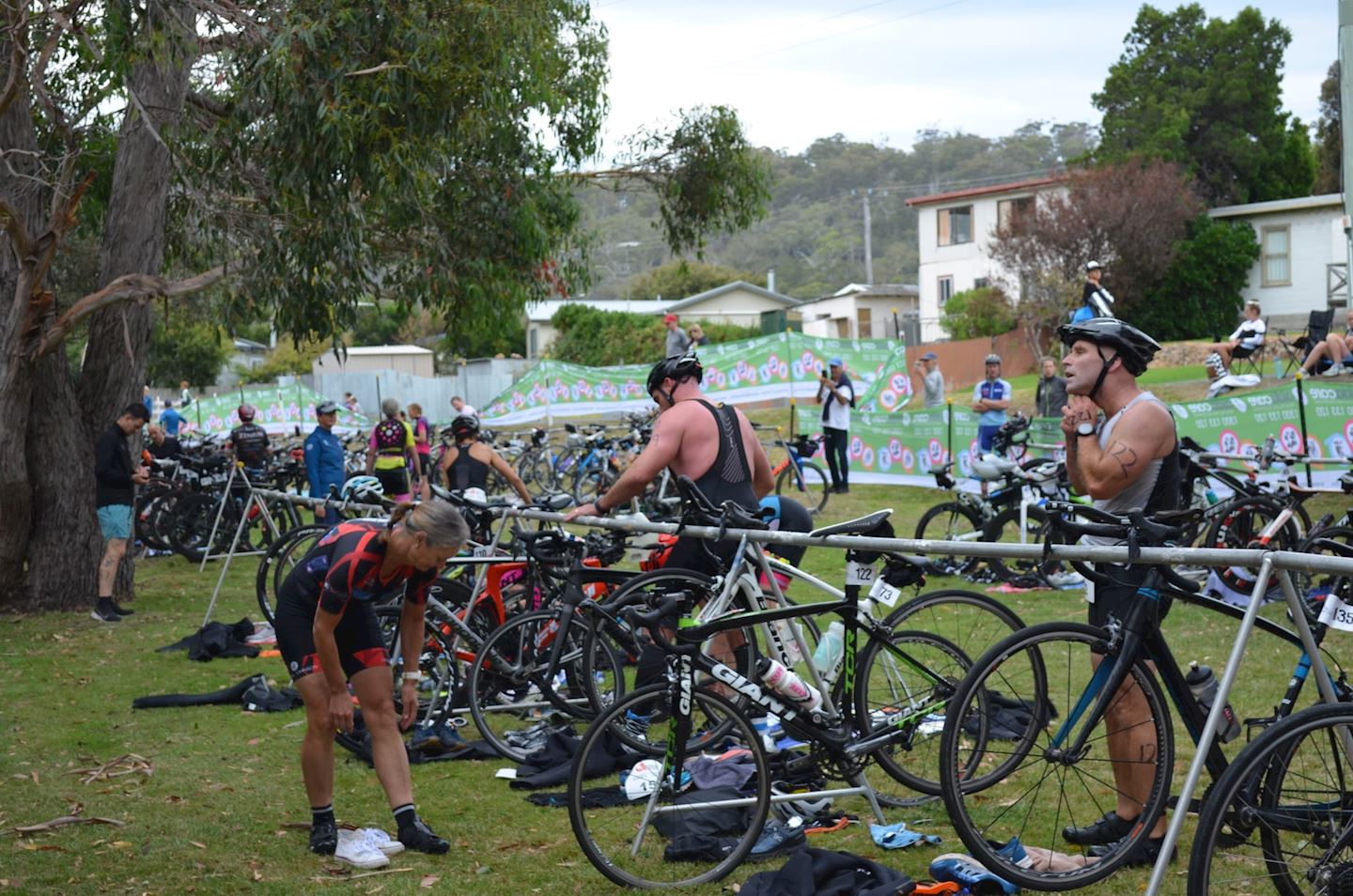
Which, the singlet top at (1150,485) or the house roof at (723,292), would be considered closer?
the singlet top at (1150,485)

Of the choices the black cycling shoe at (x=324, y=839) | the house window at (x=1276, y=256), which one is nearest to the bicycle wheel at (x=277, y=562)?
the black cycling shoe at (x=324, y=839)

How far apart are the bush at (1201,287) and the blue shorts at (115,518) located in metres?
39.2

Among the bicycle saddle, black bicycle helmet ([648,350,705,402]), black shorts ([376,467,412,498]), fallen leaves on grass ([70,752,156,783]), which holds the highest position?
black bicycle helmet ([648,350,705,402])

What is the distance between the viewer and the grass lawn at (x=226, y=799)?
18.3 feet

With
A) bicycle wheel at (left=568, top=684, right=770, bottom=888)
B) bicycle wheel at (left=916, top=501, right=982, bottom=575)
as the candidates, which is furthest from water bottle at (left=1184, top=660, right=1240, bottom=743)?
bicycle wheel at (left=916, top=501, right=982, bottom=575)

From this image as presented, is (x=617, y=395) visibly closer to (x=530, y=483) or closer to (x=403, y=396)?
(x=530, y=483)

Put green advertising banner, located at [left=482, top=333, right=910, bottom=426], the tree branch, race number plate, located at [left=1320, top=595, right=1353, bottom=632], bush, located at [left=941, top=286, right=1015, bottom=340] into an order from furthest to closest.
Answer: bush, located at [left=941, top=286, right=1015, bottom=340]
green advertising banner, located at [left=482, top=333, right=910, bottom=426]
the tree branch
race number plate, located at [left=1320, top=595, right=1353, bottom=632]

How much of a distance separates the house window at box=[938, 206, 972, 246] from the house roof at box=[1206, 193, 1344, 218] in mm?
10067

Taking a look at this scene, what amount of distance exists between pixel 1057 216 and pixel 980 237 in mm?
11487

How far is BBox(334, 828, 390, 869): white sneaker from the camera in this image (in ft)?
18.9

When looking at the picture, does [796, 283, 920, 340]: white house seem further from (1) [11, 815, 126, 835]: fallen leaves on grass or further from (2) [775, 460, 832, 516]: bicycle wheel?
(1) [11, 815, 126, 835]: fallen leaves on grass

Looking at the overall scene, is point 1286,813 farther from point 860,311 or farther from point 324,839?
point 860,311

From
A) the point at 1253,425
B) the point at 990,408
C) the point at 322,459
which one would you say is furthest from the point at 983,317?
the point at 322,459

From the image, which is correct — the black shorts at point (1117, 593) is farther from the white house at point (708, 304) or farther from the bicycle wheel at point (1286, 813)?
the white house at point (708, 304)
